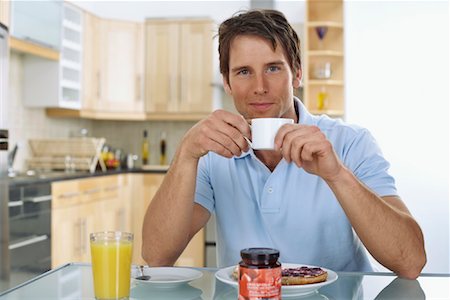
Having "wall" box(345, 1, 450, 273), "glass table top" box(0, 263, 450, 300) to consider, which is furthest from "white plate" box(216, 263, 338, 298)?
"wall" box(345, 1, 450, 273)

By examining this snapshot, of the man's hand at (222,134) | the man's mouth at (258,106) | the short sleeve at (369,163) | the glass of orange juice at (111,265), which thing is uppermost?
the man's mouth at (258,106)

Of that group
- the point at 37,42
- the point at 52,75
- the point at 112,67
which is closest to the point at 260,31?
the point at 37,42

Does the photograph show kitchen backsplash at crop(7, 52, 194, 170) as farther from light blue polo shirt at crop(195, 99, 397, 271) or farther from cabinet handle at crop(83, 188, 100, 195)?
light blue polo shirt at crop(195, 99, 397, 271)

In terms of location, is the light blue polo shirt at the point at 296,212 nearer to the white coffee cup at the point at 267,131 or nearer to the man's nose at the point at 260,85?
the man's nose at the point at 260,85

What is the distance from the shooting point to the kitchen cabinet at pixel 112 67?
5062mm

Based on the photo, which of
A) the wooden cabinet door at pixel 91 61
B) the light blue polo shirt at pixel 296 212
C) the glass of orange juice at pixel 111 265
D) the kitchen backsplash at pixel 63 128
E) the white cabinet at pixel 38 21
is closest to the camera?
the glass of orange juice at pixel 111 265

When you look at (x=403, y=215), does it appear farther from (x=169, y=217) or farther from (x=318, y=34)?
(x=318, y=34)

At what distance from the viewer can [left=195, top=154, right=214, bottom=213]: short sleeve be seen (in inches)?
68.9

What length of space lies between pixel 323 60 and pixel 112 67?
169 cm

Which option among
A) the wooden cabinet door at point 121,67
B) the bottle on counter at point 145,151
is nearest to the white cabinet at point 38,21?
the wooden cabinet door at point 121,67

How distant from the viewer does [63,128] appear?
17.3 feet

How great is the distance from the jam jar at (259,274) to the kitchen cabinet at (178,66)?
4386 millimetres

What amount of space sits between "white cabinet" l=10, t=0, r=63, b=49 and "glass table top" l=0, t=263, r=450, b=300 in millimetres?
2788

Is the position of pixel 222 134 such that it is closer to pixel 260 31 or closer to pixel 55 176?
pixel 260 31
